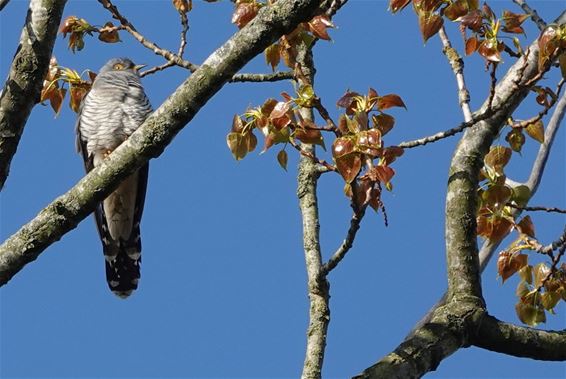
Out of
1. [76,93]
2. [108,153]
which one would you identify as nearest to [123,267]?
[108,153]

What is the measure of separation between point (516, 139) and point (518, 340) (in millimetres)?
972

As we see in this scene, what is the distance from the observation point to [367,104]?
3.22m

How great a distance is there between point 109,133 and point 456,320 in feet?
13.4

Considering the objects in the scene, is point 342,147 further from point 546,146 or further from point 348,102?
point 546,146

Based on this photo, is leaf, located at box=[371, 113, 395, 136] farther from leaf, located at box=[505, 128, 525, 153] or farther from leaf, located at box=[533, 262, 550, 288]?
leaf, located at box=[533, 262, 550, 288]

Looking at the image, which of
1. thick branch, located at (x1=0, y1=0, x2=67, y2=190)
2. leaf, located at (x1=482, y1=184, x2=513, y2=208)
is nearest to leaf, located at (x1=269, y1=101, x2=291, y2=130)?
thick branch, located at (x1=0, y1=0, x2=67, y2=190)

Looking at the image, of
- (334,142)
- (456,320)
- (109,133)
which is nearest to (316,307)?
(456,320)

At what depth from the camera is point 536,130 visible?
3.83m

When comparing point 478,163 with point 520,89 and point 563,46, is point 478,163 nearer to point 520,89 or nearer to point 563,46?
point 520,89

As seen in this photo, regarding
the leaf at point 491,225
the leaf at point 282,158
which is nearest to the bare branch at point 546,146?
the leaf at point 491,225

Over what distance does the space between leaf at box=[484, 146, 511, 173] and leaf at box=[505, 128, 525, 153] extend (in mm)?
127

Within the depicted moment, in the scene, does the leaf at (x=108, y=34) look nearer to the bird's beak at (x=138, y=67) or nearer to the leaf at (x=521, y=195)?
the leaf at (x=521, y=195)

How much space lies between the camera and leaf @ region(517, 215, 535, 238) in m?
3.86

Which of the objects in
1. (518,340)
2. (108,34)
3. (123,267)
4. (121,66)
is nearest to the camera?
(518,340)
